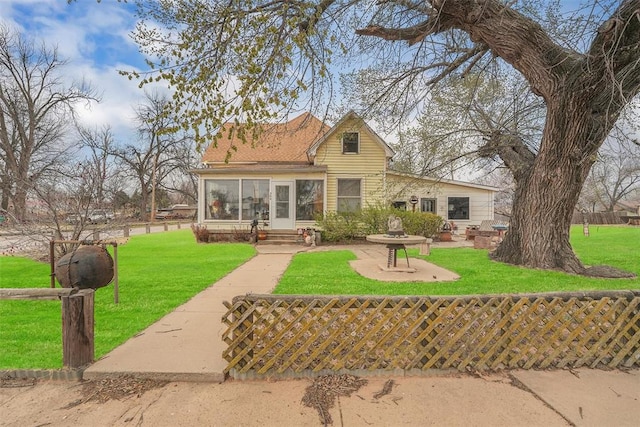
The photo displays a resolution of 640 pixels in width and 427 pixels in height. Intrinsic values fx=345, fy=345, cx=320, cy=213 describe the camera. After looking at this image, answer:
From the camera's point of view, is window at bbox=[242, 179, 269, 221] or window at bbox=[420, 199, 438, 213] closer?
window at bbox=[242, 179, 269, 221]

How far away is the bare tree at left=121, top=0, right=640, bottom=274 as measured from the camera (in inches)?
186

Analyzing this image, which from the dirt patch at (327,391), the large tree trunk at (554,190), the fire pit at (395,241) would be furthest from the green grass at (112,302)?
the large tree trunk at (554,190)

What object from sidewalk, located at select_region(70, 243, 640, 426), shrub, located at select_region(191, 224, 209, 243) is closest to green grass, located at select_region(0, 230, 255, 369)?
sidewalk, located at select_region(70, 243, 640, 426)

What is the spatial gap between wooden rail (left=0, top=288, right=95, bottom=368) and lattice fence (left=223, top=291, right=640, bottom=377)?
141cm

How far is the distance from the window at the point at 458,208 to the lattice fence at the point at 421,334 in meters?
14.6

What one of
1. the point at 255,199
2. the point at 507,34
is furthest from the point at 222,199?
the point at 507,34

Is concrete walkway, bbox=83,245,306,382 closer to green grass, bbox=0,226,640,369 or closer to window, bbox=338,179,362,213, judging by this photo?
green grass, bbox=0,226,640,369

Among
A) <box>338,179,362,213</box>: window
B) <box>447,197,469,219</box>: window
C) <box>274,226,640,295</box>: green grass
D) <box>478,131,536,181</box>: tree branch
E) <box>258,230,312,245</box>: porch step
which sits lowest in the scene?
<box>274,226,640,295</box>: green grass

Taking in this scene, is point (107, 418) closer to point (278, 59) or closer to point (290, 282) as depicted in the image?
point (290, 282)

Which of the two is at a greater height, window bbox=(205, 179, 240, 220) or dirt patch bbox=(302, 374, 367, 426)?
window bbox=(205, 179, 240, 220)

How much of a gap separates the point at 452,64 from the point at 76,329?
9787 millimetres

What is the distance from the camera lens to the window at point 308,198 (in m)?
15.7

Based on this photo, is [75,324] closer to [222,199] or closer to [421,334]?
[421,334]

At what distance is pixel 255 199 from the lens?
15758mm
